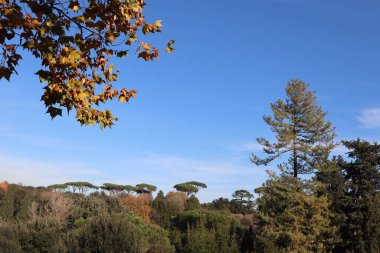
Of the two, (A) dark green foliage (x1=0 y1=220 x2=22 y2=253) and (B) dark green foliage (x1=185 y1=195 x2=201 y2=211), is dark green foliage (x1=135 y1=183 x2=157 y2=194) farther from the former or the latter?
(A) dark green foliage (x1=0 y1=220 x2=22 y2=253)

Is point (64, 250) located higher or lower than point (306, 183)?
lower

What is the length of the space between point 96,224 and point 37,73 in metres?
14.9

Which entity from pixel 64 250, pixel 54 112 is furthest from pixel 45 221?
pixel 54 112

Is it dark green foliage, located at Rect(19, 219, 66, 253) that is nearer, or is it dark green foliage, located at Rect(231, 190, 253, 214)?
dark green foliage, located at Rect(19, 219, 66, 253)

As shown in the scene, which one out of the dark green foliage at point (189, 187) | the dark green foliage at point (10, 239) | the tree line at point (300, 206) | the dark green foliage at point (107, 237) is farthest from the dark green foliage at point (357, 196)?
the dark green foliage at point (189, 187)

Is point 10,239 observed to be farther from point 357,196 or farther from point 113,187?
point 113,187

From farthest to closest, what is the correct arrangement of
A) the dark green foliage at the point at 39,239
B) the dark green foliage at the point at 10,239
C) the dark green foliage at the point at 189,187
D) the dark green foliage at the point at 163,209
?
the dark green foliage at the point at 189,187 → the dark green foliage at the point at 163,209 → the dark green foliage at the point at 39,239 → the dark green foliage at the point at 10,239

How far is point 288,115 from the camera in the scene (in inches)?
1603

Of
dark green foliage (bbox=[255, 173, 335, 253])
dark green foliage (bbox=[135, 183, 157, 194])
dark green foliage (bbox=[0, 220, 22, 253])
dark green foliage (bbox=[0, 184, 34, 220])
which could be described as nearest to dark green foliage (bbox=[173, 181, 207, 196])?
dark green foliage (bbox=[135, 183, 157, 194])

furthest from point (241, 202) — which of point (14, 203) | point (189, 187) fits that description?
point (14, 203)

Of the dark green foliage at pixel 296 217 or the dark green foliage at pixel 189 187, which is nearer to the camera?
the dark green foliage at pixel 296 217

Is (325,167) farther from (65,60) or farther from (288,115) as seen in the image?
(65,60)

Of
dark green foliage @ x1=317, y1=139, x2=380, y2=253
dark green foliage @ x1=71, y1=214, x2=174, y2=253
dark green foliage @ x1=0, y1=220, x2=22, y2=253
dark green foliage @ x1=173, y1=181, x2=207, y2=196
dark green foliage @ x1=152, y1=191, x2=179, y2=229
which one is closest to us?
dark green foliage @ x1=71, y1=214, x2=174, y2=253

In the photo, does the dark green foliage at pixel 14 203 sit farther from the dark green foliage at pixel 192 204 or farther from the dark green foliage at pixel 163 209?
the dark green foliage at pixel 192 204
